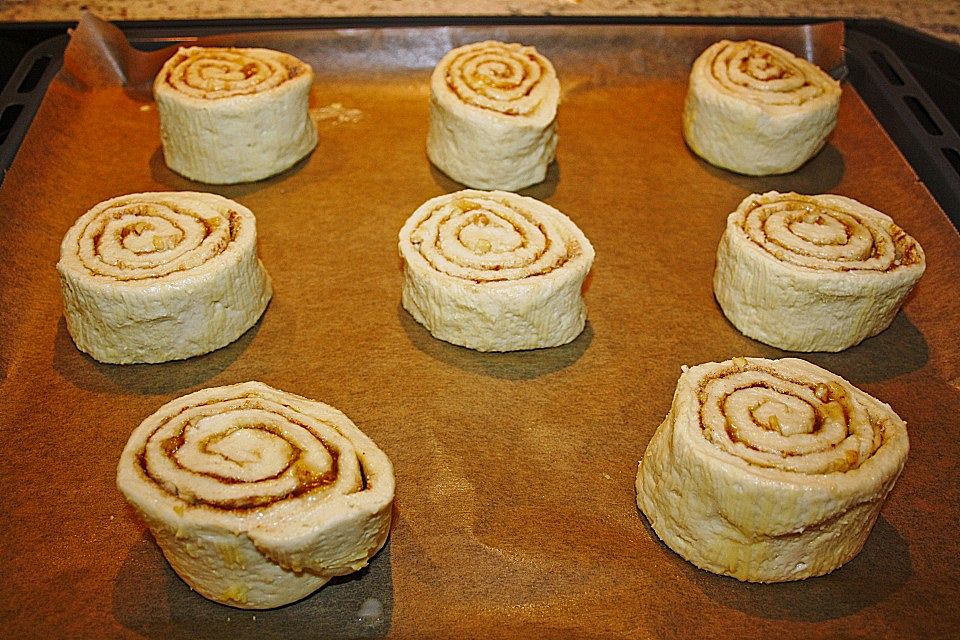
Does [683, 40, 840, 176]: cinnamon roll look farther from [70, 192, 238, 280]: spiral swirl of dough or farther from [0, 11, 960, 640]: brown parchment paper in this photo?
[70, 192, 238, 280]: spiral swirl of dough

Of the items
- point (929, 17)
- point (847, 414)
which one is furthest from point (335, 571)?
point (929, 17)

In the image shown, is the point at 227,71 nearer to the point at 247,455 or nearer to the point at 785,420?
the point at 247,455

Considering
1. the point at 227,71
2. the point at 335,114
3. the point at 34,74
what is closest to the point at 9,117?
the point at 34,74

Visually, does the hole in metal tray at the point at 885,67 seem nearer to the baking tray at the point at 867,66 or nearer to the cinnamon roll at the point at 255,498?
the baking tray at the point at 867,66

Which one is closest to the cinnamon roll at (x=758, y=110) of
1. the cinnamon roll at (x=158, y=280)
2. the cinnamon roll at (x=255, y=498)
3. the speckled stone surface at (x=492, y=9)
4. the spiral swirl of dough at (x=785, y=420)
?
the speckled stone surface at (x=492, y=9)

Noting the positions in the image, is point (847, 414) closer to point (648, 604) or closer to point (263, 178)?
point (648, 604)

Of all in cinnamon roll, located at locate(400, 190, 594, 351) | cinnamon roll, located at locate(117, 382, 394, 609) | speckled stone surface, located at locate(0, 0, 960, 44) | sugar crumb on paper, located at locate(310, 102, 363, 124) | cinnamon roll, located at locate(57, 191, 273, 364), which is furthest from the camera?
speckled stone surface, located at locate(0, 0, 960, 44)

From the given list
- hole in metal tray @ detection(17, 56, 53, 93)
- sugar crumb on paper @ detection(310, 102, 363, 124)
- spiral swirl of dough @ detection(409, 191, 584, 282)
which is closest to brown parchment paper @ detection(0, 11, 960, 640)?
sugar crumb on paper @ detection(310, 102, 363, 124)
